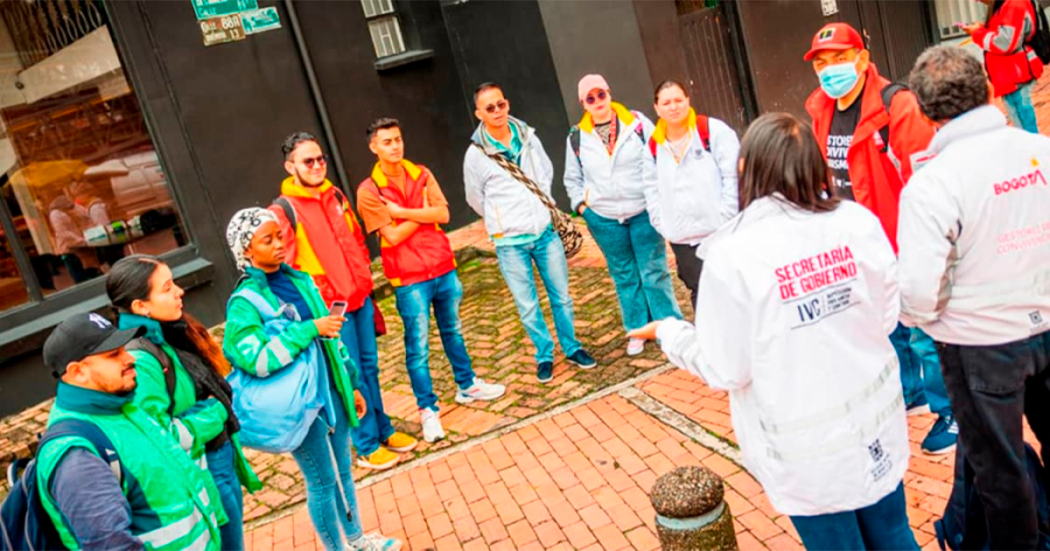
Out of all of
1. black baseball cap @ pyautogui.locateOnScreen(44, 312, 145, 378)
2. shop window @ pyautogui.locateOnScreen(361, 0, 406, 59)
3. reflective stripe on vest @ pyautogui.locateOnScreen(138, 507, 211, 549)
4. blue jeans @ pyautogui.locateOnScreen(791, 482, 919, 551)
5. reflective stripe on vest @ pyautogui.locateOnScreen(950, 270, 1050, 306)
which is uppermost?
shop window @ pyautogui.locateOnScreen(361, 0, 406, 59)

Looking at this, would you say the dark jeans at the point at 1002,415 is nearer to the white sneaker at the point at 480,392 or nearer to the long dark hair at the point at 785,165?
the long dark hair at the point at 785,165

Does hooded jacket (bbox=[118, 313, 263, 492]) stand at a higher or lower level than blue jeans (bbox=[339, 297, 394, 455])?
higher

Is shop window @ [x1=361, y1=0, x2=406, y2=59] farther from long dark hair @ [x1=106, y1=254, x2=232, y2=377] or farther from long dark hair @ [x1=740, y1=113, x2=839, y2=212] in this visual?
long dark hair @ [x1=740, y1=113, x2=839, y2=212]

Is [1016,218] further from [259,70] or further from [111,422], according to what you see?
[259,70]

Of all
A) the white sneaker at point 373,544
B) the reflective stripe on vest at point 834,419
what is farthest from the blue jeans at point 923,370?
the white sneaker at point 373,544

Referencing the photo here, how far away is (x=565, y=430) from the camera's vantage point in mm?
5617

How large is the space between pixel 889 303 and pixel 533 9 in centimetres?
816

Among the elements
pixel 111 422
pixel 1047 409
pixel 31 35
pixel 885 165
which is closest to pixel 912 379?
pixel 885 165

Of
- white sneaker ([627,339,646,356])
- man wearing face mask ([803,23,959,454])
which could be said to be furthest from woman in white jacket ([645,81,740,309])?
white sneaker ([627,339,646,356])

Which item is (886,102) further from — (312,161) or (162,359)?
(162,359)

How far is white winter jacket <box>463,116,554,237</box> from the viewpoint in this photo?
242 inches

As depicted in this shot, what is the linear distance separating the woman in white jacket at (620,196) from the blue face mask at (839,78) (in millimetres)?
1616

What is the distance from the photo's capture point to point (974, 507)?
3223 mm

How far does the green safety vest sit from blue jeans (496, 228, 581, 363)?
3.30 meters
